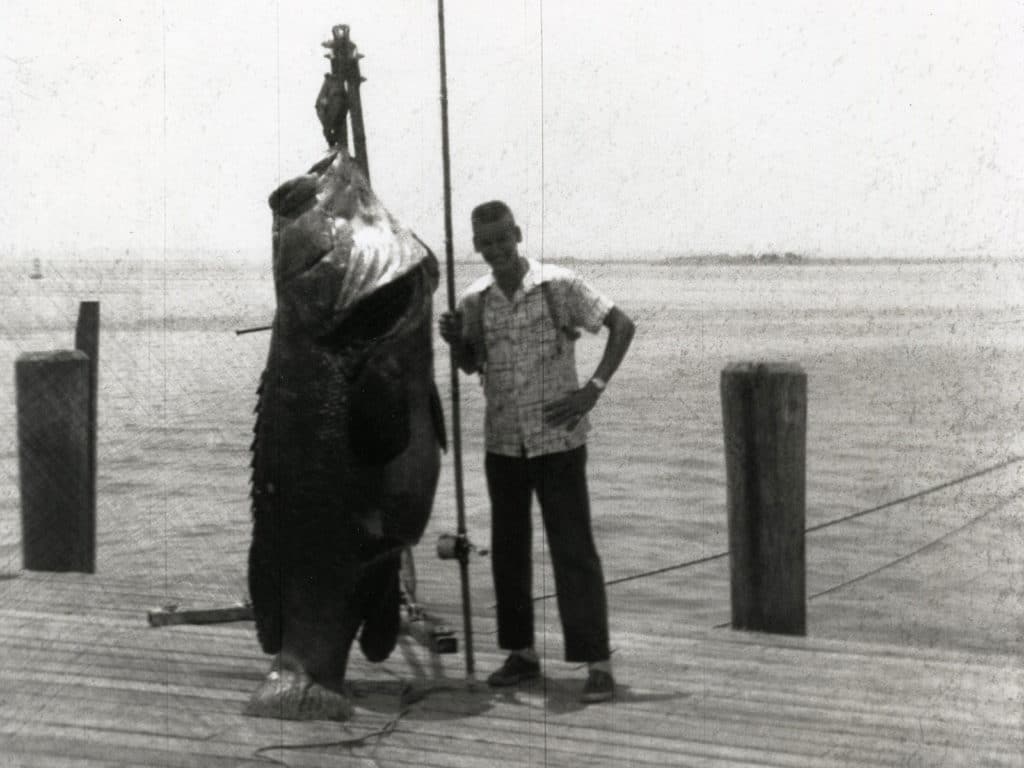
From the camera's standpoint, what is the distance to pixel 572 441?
5027 millimetres

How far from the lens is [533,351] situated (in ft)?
16.5

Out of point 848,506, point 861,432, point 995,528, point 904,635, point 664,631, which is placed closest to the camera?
point 664,631

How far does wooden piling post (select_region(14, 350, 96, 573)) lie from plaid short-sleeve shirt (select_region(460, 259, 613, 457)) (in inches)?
120

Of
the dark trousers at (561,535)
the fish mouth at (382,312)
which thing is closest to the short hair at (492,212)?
the fish mouth at (382,312)

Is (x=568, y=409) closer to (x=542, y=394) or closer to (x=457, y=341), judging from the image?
(x=542, y=394)

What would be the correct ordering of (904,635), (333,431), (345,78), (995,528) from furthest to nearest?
(995,528) < (904,635) < (345,78) < (333,431)

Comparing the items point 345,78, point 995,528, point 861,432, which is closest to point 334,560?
point 345,78

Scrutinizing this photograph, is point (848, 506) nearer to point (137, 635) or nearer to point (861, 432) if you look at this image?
point (861, 432)

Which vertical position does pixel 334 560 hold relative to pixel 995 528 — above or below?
above

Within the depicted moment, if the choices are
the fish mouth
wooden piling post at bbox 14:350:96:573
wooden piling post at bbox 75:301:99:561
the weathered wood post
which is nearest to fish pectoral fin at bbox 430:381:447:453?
the fish mouth

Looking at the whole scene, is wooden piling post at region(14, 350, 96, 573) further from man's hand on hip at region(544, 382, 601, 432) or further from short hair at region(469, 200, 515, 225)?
man's hand on hip at region(544, 382, 601, 432)

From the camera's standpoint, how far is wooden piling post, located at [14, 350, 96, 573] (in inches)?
294

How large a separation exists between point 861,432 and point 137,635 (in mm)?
12484

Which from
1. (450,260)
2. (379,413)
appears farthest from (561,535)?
(450,260)
